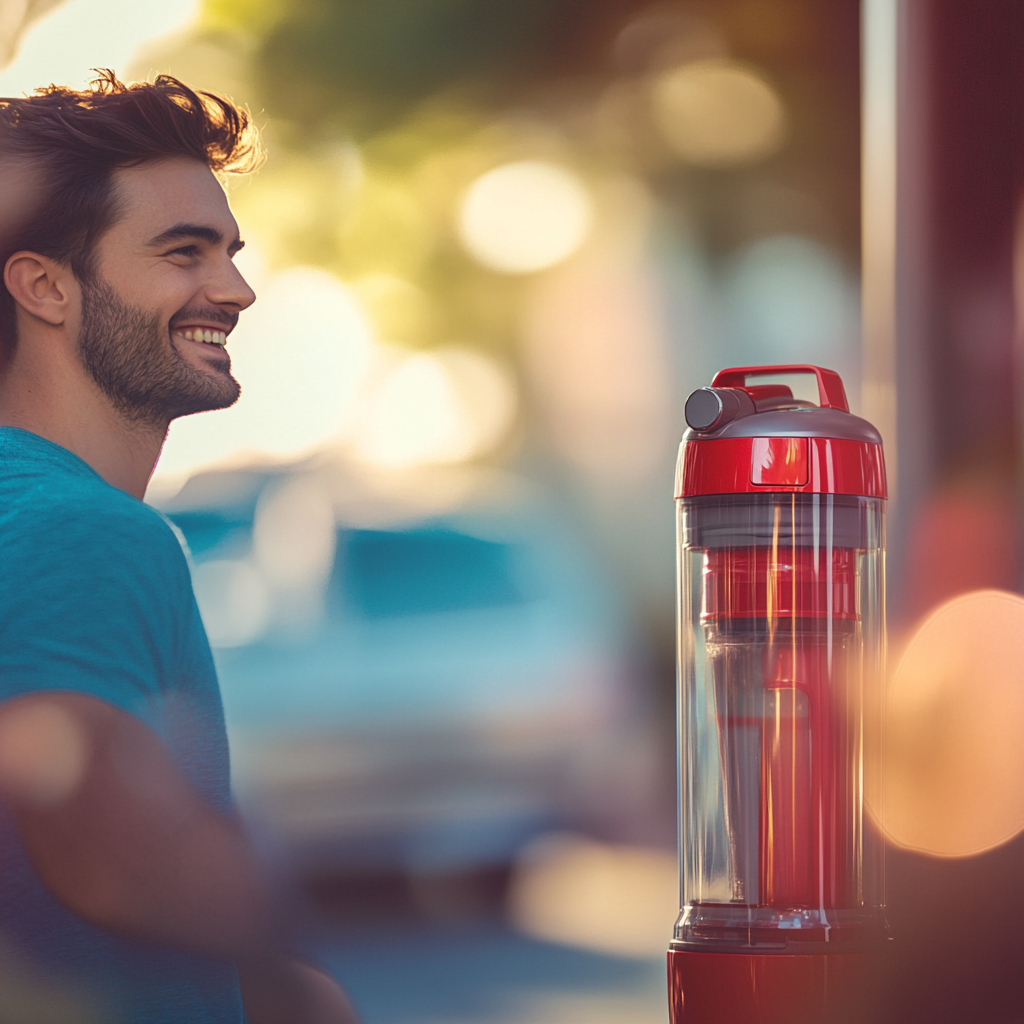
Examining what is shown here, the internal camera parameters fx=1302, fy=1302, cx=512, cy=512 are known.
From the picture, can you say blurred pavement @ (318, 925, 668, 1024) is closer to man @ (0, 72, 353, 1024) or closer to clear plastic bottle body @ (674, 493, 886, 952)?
man @ (0, 72, 353, 1024)

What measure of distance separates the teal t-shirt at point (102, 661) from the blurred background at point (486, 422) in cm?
175

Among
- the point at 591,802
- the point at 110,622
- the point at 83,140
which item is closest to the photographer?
the point at 110,622

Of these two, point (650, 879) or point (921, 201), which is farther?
point (650, 879)

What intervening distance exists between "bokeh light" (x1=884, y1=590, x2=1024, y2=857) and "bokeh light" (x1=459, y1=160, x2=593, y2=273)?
3.43m

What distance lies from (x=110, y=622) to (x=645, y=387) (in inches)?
140

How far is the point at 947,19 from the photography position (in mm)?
1220

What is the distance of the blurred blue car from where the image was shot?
12.5 feet

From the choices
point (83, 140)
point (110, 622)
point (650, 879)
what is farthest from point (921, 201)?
point (650, 879)

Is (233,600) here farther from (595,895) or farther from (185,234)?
(185,234)

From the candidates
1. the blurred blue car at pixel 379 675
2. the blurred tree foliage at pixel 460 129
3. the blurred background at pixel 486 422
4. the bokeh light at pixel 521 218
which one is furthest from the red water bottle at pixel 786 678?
the bokeh light at pixel 521 218

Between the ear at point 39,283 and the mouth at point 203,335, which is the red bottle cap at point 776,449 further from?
the ear at point 39,283

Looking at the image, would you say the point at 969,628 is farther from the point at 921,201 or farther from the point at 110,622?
the point at 110,622

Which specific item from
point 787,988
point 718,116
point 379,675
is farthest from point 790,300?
point 787,988

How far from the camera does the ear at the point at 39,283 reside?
149 centimetres
